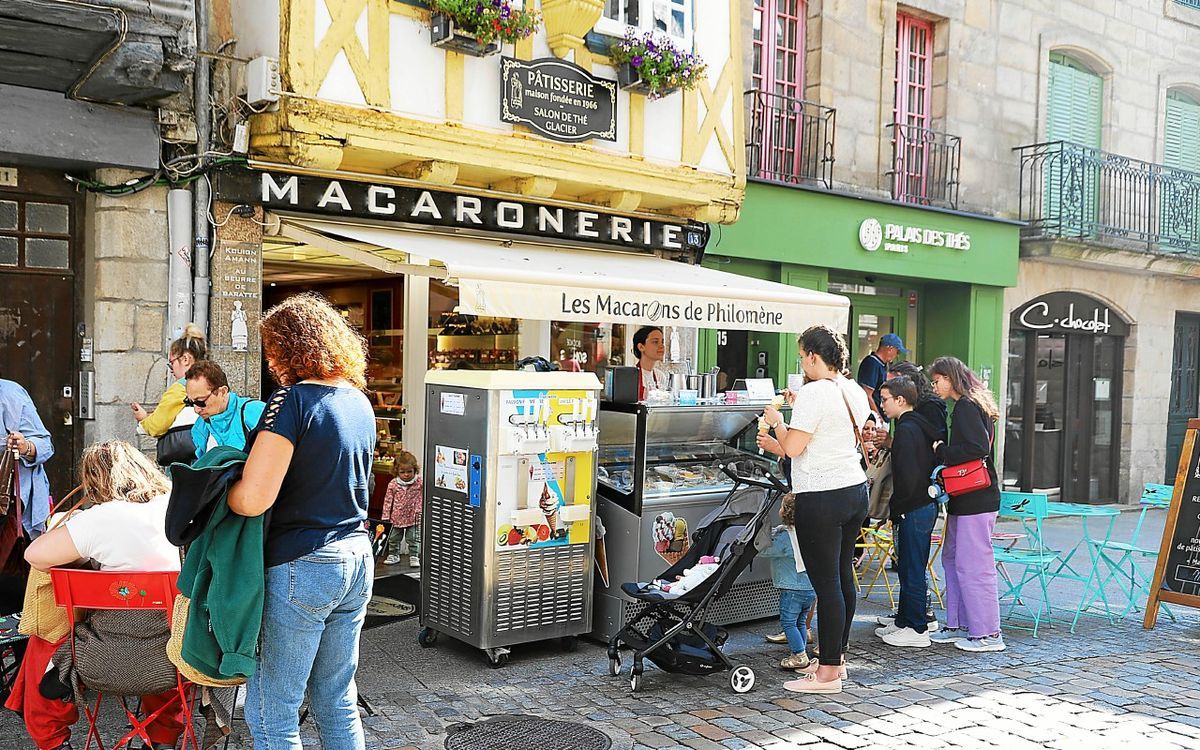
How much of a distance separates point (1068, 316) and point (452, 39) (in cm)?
972

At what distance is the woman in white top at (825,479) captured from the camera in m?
5.61

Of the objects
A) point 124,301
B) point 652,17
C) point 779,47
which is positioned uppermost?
point 779,47

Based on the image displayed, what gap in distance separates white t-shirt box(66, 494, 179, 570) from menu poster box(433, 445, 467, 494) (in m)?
2.15

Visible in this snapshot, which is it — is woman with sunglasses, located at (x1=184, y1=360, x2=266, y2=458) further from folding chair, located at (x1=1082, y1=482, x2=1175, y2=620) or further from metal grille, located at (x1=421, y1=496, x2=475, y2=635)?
folding chair, located at (x1=1082, y1=482, x2=1175, y2=620)

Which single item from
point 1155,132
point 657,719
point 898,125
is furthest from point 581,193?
point 1155,132

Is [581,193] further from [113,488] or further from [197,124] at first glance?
[113,488]

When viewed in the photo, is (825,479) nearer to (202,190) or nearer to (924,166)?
(202,190)

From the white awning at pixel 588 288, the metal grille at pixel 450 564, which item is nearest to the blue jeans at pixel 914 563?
the white awning at pixel 588 288

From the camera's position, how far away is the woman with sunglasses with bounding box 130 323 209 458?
21.3 ft

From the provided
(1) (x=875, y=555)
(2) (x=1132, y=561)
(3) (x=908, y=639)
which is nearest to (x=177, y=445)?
(3) (x=908, y=639)

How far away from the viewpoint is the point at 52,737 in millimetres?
4281

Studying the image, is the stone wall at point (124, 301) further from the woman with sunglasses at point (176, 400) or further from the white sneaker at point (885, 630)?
the white sneaker at point (885, 630)

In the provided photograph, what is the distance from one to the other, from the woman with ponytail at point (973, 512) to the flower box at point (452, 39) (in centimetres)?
398

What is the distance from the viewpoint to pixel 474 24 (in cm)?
795
